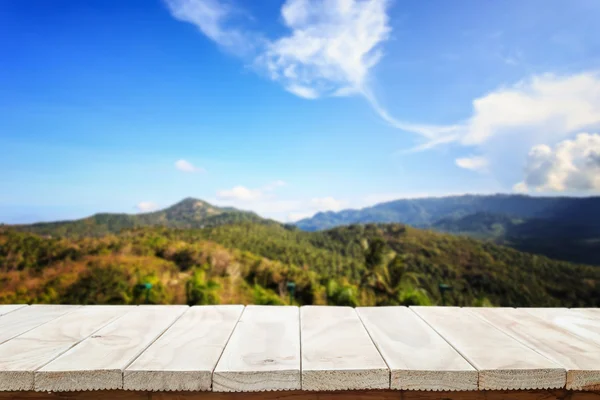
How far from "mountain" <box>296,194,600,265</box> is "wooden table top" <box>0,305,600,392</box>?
65846mm

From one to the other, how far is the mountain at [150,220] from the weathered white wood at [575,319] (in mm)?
23725

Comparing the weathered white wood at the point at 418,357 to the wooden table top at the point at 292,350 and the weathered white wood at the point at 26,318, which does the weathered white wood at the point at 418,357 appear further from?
the weathered white wood at the point at 26,318

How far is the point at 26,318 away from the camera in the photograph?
174 centimetres

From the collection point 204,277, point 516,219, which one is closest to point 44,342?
point 204,277

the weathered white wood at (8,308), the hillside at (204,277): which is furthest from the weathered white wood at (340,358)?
the hillside at (204,277)

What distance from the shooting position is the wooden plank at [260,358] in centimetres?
119

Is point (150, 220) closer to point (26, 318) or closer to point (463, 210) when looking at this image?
point (26, 318)

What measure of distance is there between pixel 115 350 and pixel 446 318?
5.20 ft

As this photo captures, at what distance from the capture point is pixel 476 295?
96.4 feet

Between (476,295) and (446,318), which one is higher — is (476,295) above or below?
below

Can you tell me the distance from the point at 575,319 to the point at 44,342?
2656 mm

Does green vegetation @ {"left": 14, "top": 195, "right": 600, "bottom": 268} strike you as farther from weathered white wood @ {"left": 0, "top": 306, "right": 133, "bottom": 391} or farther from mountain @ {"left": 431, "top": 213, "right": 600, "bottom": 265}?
weathered white wood @ {"left": 0, "top": 306, "right": 133, "bottom": 391}

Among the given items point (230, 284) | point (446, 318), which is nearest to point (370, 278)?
point (230, 284)

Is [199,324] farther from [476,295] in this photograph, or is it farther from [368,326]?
[476,295]
